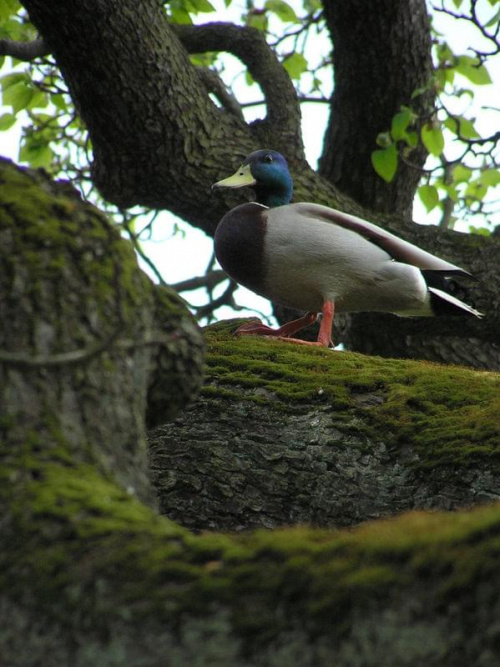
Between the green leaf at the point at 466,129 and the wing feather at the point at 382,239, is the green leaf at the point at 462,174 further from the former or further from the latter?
the wing feather at the point at 382,239

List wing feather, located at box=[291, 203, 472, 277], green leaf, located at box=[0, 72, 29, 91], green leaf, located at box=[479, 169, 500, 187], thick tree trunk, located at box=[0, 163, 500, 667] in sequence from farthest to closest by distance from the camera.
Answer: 1. green leaf, located at box=[479, 169, 500, 187]
2. green leaf, located at box=[0, 72, 29, 91]
3. wing feather, located at box=[291, 203, 472, 277]
4. thick tree trunk, located at box=[0, 163, 500, 667]

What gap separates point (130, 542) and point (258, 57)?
5.62 m

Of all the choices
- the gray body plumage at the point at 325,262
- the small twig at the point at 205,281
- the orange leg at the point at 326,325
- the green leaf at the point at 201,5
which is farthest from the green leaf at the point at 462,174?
the orange leg at the point at 326,325

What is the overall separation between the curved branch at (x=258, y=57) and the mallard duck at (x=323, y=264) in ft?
3.18

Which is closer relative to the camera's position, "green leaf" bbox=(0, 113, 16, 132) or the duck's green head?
the duck's green head

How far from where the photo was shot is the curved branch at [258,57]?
6.58m

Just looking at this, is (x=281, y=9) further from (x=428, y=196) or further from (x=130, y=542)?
(x=130, y=542)

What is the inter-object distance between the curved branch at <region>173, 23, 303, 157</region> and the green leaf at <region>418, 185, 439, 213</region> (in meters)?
0.89

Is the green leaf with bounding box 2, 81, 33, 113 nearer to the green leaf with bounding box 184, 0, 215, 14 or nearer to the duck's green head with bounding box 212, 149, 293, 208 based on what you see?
the green leaf with bounding box 184, 0, 215, 14

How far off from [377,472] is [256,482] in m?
0.35

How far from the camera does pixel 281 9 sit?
7535mm

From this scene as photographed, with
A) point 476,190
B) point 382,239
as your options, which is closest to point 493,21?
point 382,239

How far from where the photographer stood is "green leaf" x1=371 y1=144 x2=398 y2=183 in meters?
6.15

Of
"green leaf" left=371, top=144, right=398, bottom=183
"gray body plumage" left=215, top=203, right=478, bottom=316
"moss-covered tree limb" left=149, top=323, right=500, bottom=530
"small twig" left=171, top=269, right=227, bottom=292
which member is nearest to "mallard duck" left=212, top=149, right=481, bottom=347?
"gray body plumage" left=215, top=203, right=478, bottom=316
